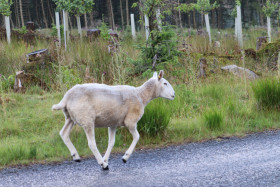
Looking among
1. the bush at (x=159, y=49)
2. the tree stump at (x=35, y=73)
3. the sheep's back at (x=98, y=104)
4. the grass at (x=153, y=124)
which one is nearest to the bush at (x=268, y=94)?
the grass at (x=153, y=124)

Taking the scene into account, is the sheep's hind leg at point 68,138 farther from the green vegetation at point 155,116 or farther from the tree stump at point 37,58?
the tree stump at point 37,58

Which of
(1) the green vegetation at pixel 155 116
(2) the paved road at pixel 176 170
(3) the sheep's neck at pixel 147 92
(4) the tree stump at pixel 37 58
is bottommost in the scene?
(2) the paved road at pixel 176 170

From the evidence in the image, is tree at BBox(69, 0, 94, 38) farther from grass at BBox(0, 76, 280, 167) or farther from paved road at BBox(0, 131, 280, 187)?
paved road at BBox(0, 131, 280, 187)

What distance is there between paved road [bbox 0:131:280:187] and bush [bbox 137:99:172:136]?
467 mm

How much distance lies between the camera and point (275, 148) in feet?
18.2

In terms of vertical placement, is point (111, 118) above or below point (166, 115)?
above

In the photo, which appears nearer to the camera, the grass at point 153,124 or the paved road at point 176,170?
the paved road at point 176,170

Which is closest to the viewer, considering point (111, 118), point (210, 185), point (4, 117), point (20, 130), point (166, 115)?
point (210, 185)

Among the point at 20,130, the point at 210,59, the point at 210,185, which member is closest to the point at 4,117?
the point at 20,130

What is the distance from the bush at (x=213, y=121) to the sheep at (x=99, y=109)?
222 cm

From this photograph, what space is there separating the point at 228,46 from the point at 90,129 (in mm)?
12278

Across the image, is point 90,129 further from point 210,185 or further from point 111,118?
point 210,185

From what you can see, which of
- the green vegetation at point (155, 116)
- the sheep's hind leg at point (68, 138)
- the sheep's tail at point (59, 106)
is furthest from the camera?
the green vegetation at point (155, 116)

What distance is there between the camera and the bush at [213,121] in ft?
21.9
